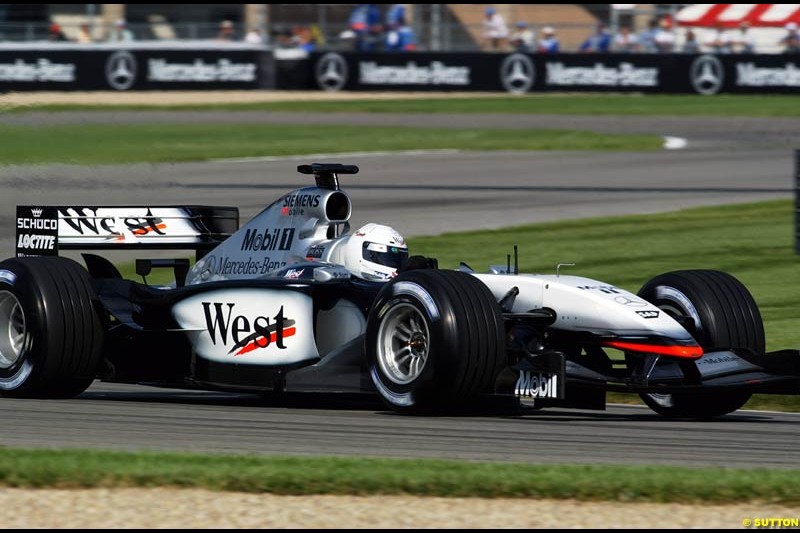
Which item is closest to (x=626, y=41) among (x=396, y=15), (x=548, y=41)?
(x=548, y=41)

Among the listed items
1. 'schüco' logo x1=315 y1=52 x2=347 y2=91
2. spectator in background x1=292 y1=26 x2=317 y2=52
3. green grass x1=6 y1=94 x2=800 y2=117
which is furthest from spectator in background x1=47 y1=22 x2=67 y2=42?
'schüco' logo x1=315 y1=52 x2=347 y2=91

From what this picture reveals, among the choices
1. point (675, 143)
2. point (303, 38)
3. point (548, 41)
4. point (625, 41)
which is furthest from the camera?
point (303, 38)

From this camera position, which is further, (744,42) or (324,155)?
(744,42)

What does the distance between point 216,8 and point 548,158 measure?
22.9 metres

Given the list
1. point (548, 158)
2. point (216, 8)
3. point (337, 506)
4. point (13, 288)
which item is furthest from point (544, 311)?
point (216, 8)

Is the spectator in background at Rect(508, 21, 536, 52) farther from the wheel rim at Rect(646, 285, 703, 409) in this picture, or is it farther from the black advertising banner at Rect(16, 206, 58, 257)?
the wheel rim at Rect(646, 285, 703, 409)

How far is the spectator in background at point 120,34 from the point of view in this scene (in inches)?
1709

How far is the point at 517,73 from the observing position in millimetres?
42219

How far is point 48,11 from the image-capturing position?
5012 cm

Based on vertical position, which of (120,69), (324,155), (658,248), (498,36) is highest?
(498,36)

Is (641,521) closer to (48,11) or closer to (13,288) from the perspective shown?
(13,288)

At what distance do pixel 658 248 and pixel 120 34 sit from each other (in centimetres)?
2858

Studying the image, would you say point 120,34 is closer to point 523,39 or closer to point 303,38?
point 303,38

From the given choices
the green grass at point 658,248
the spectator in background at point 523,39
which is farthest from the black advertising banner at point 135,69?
the green grass at point 658,248
